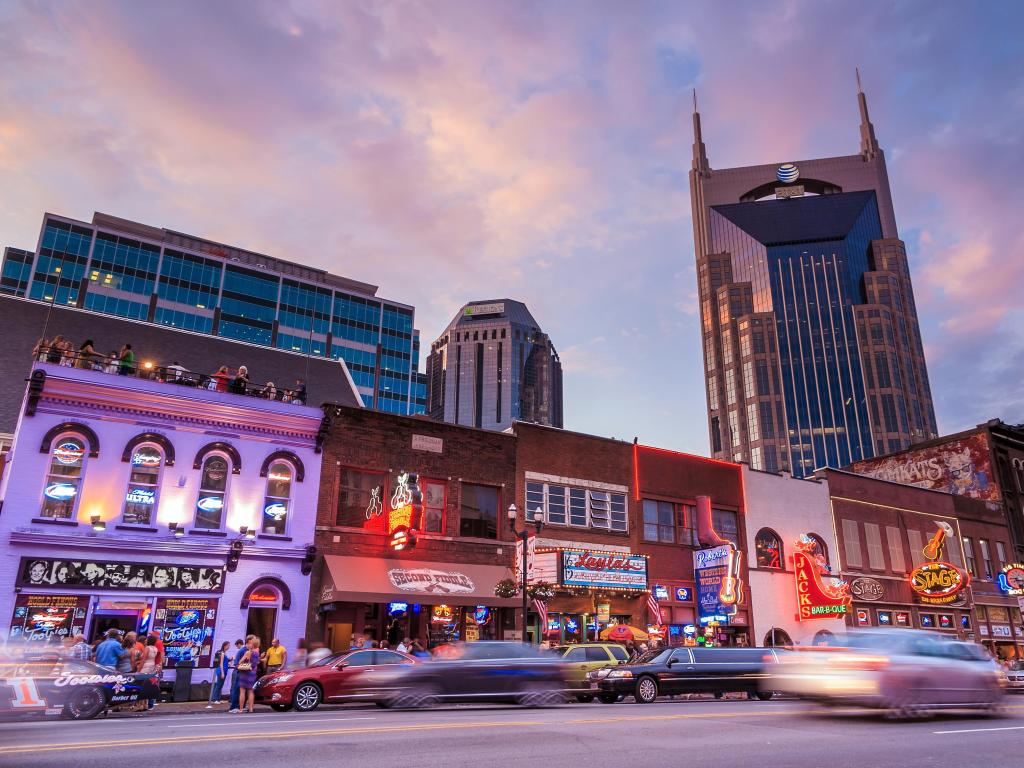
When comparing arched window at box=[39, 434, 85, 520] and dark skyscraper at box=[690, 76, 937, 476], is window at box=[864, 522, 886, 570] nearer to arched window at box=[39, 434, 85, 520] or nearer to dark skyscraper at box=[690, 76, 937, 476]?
arched window at box=[39, 434, 85, 520]

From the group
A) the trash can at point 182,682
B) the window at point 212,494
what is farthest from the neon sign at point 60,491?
the trash can at point 182,682

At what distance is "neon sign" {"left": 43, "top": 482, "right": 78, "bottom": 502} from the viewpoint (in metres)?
22.1

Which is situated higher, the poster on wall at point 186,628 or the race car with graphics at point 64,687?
the poster on wall at point 186,628

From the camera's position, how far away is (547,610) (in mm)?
29469

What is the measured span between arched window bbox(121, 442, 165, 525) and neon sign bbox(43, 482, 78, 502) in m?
1.43

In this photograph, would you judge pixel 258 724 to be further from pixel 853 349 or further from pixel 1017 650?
pixel 853 349

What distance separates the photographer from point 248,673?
60.3ft

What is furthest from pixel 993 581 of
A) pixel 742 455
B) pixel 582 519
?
pixel 742 455

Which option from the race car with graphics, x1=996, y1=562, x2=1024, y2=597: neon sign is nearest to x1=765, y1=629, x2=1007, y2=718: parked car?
the race car with graphics

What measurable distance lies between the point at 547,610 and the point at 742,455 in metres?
142

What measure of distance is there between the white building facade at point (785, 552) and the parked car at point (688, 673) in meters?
13.6

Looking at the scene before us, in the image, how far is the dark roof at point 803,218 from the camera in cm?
17762

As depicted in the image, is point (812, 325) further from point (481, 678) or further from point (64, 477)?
point (64, 477)

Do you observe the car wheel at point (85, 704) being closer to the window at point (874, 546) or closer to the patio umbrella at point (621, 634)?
the patio umbrella at point (621, 634)
